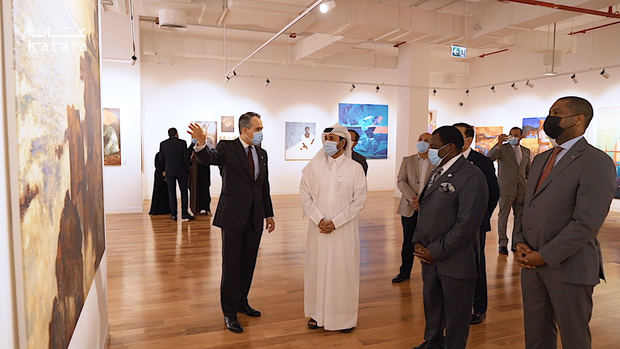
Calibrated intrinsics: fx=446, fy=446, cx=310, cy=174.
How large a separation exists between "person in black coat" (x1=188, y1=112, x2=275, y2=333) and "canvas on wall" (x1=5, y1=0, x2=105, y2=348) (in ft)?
5.15

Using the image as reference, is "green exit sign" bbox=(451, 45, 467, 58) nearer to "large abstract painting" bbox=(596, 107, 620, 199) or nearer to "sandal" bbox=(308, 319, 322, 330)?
"large abstract painting" bbox=(596, 107, 620, 199)

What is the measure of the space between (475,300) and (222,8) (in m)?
6.35

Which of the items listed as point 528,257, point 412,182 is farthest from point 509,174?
point 528,257

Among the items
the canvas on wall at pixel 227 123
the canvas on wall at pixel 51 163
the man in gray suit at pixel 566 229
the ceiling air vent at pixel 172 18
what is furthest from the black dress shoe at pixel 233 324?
the canvas on wall at pixel 227 123

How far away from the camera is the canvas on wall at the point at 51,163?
1.27 metres

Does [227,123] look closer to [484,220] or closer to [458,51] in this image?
[458,51]

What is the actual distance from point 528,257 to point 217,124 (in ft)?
38.8

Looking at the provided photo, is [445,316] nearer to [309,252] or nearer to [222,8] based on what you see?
[309,252]

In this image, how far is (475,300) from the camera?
4242 millimetres

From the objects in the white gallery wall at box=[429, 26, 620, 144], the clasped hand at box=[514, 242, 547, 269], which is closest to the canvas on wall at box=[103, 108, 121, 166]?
the clasped hand at box=[514, 242, 547, 269]

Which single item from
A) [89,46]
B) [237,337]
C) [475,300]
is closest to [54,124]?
[89,46]

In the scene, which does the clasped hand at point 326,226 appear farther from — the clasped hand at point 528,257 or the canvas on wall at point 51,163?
the canvas on wall at point 51,163

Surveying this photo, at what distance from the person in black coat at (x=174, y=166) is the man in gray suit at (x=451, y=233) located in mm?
7208

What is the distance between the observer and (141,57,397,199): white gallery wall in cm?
1298
